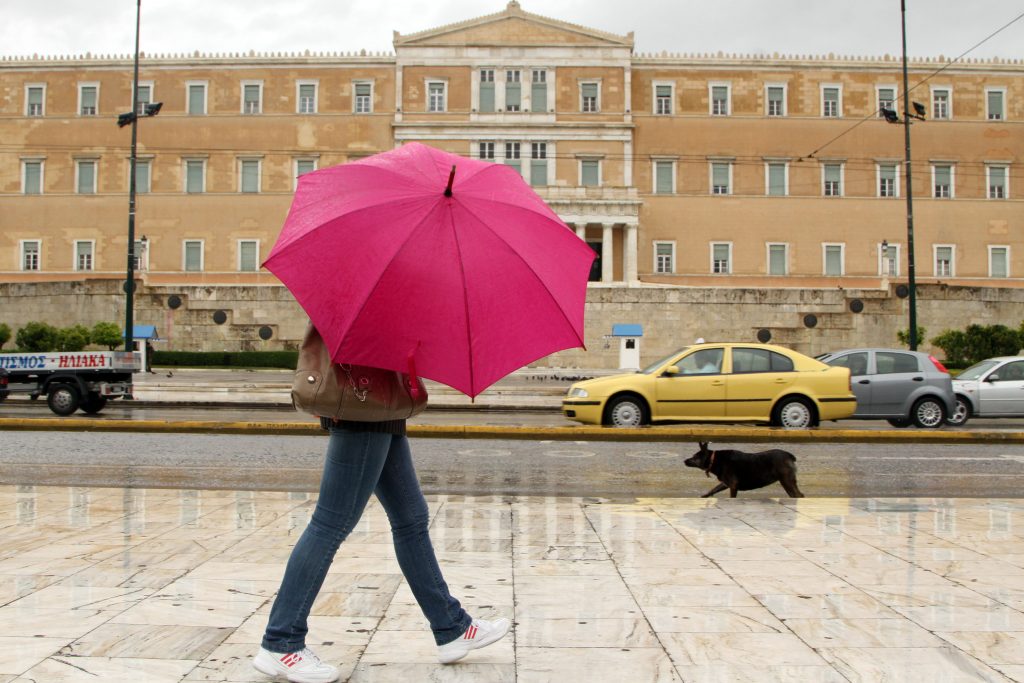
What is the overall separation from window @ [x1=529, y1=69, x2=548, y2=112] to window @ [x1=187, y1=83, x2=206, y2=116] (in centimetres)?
1786

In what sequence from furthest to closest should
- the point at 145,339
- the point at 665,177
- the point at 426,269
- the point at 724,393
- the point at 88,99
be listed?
the point at 88,99
the point at 665,177
the point at 145,339
the point at 724,393
the point at 426,269

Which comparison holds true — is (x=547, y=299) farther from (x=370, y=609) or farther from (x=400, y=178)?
(x=370, y=609)

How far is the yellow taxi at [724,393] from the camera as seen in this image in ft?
50.5

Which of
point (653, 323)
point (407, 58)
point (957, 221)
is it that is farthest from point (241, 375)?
point (957, 221)

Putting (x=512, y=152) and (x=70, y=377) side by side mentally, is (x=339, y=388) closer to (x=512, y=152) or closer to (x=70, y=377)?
(x=70, y=377)

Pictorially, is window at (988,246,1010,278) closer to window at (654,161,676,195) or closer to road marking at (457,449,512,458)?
window at (654,161,676,195)

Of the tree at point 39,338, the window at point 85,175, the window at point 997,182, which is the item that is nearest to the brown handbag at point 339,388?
the tree at point 39,338

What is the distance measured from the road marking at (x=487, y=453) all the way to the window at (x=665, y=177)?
4393 centimetres

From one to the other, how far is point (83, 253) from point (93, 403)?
38734 mm

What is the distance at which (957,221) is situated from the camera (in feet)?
178

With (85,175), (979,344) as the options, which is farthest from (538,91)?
(979,344)

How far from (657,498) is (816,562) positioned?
269 cm

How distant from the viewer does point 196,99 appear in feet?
181

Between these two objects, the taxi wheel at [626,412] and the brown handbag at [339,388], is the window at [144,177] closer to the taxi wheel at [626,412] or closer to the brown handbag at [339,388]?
the taxi wheel at [626,412]
